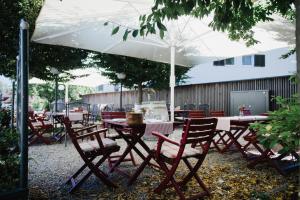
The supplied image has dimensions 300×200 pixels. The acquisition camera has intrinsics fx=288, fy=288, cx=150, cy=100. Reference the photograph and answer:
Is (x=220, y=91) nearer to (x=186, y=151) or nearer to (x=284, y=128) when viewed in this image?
(x=186, y=151)

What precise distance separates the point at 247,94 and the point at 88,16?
1172 centimetres

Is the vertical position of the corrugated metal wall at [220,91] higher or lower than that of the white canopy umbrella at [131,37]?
lower

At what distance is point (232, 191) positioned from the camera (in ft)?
12.9

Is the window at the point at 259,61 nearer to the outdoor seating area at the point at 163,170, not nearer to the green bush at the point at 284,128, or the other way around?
the outdoor seating area at the point at 163,170

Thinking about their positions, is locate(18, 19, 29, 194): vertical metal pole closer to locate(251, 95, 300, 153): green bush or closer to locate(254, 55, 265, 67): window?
locate(251, 95, 300, 153): green bush

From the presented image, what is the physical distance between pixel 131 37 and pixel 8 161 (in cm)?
545

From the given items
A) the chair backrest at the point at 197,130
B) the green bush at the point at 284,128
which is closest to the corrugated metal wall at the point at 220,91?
the chair backrest at the point at 197,130

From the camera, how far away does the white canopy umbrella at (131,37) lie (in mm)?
5973

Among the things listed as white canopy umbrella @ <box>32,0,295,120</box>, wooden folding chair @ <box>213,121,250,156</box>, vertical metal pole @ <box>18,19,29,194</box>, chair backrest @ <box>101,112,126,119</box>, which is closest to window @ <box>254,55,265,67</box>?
white canopy umbrella @ <box>32,0,295,120</box>

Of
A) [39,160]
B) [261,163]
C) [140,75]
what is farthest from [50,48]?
[261,163]

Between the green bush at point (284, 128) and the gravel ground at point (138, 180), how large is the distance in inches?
59.6

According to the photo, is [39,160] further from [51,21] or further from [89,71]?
[89,71]

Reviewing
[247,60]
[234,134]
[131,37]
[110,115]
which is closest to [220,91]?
[247,60]

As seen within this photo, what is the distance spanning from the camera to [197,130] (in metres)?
3.72
